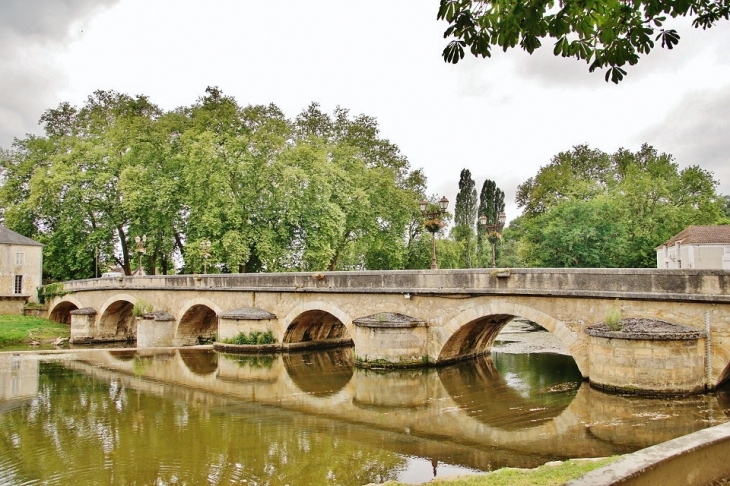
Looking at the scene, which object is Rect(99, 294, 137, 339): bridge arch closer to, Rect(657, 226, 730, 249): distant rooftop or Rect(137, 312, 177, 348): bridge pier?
Rect(137, 312, 177, 348): bridge pier

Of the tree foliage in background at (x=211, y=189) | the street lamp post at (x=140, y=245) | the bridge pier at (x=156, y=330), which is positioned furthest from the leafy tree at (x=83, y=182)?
the bridge pier at (x=156, y=330)

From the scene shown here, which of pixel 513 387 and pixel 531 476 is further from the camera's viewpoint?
pixel 513 387

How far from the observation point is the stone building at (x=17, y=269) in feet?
107

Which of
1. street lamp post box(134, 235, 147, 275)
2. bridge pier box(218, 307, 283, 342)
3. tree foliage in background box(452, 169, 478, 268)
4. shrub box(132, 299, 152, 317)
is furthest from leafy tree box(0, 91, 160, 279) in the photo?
tree foliage in background box(452, 169, 478, 268)

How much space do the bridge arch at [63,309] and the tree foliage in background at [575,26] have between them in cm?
3191

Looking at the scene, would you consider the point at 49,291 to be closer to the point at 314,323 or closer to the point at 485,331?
the point at 314,323

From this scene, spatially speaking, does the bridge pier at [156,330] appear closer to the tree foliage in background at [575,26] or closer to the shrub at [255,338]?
the shrub at [255,338]

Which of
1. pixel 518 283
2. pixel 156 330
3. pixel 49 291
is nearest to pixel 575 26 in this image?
pixel 518 283

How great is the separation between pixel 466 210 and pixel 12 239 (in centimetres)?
3012

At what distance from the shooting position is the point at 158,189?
28.9m

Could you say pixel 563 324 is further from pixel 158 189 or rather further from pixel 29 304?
pixel 29 304

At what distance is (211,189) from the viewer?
26922mm

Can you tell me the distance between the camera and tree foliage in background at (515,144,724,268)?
3148cm

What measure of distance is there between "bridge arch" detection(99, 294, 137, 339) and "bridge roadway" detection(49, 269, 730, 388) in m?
1.88
